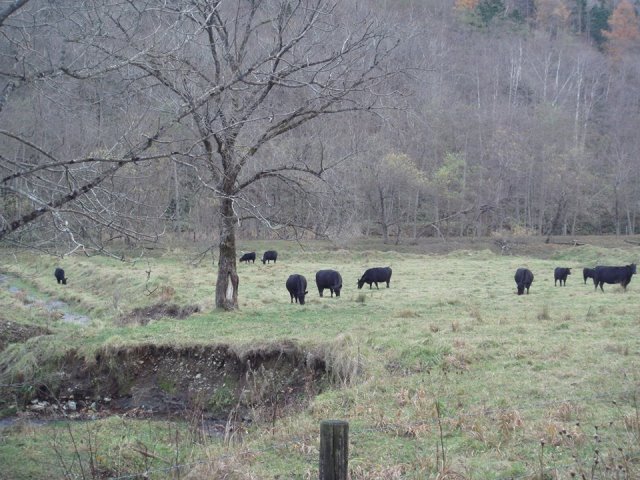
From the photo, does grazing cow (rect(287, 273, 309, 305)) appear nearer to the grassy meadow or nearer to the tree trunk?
the grassy meadow

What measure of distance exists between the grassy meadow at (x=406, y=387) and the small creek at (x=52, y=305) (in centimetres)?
51

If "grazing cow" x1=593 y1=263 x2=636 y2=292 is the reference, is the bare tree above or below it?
above

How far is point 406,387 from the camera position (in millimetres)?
10445

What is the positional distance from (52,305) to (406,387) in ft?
61.5

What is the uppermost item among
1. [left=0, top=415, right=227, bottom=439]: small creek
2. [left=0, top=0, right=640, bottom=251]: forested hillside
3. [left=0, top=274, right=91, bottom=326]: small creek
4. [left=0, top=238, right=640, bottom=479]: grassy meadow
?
[left=0, top=0, right=640, bottom=251]: forested hillside

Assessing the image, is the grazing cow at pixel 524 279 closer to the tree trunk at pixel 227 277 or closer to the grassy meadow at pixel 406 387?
the grassy meadow at pixel 406 387

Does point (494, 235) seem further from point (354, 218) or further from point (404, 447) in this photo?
point (404, 447)

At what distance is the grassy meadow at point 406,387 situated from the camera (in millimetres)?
7391

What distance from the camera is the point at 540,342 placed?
1287cm

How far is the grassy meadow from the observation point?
24.2 ft

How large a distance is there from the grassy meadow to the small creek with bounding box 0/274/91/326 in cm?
51

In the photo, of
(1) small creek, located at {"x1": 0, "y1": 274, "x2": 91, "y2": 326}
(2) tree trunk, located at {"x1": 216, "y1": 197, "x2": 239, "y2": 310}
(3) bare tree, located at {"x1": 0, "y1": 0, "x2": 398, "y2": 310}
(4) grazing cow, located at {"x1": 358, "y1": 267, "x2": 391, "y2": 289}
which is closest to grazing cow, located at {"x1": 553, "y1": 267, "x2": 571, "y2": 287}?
(4) grazing cow, located at {"x1": 358, "y1": 267, "x2": 391, "y2": 289}

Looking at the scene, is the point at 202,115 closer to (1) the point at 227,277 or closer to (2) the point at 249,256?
(1) the point at 227,277

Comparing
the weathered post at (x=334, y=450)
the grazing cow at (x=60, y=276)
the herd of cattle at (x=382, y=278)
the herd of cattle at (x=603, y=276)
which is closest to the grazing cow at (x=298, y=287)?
the herd of cattle at (x=382, y=278)
